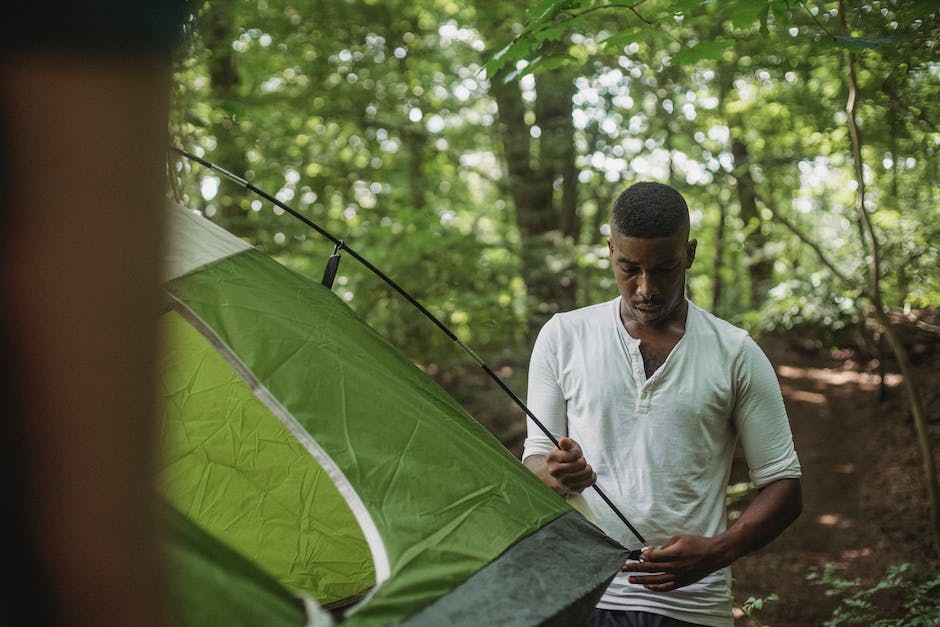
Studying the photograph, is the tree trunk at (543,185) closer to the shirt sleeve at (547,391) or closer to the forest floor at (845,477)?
the forest floor at (845,477)

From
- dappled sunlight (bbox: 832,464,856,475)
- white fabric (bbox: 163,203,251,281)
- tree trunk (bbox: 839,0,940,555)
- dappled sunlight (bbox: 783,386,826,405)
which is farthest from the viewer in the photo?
dappled sunlight (bbox: 783,386,826,405)

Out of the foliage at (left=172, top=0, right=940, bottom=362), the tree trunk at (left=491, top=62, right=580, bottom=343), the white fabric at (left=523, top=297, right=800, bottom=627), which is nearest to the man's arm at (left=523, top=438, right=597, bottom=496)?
the white fabric at (left=523, top=297, right=800, bottom=627)

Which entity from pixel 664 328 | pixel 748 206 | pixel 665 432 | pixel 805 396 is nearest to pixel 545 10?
pixel 664 328

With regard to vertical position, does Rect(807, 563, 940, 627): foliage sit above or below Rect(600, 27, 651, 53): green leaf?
below

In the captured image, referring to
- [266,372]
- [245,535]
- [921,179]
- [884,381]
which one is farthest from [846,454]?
[266,372]

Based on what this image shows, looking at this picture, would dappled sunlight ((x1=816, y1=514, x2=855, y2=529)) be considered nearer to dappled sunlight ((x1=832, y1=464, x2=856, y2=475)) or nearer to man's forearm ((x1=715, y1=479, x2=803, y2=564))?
dappled sunlight ((x1=832, y1=464, x2=856, y2=475))

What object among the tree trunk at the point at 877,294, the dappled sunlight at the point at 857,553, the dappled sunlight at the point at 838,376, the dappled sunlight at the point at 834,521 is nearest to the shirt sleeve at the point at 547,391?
the tree trunk at the point at 877,294

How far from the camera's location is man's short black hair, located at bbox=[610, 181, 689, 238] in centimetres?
226

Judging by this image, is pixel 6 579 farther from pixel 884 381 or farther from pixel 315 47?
pixel 884 381

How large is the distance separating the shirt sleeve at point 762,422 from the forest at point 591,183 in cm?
185

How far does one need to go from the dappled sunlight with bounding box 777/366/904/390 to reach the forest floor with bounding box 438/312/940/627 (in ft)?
0.05

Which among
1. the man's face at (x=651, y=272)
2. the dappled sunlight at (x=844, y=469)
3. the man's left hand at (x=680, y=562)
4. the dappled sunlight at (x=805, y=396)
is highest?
the man's face at (x=651, y=272)

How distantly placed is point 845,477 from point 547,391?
5.11m

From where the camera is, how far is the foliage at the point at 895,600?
3.36 m
